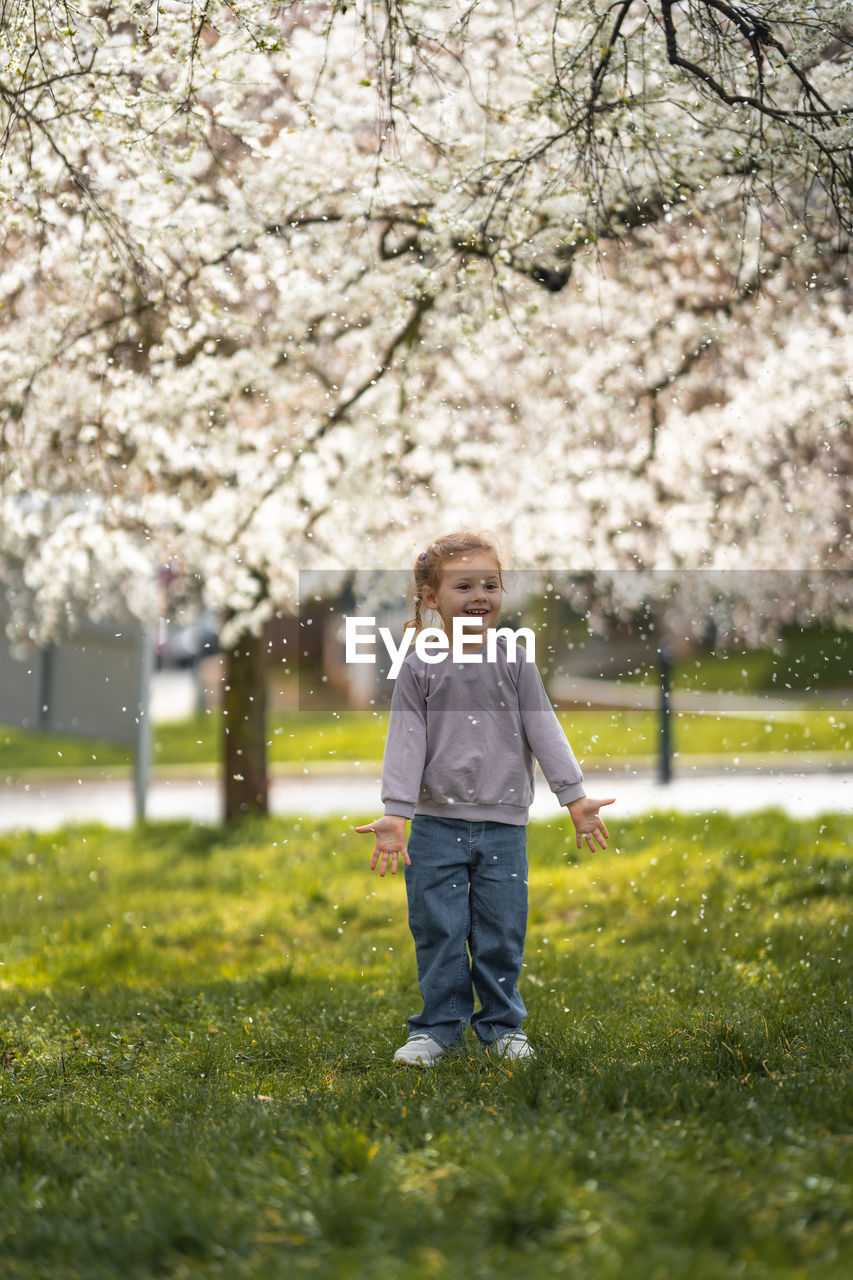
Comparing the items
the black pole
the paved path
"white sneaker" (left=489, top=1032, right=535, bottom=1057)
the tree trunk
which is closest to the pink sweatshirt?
"white sneaker" (left=489, top=1032, right=535, bottom=1057)

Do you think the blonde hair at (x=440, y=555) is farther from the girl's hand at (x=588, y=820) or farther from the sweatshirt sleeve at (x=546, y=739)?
the girl's hand at (x=588, y=820)

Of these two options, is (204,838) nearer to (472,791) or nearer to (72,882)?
(72,882)

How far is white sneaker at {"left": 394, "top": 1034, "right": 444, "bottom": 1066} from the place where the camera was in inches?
141

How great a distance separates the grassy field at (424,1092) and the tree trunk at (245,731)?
6.63 feet

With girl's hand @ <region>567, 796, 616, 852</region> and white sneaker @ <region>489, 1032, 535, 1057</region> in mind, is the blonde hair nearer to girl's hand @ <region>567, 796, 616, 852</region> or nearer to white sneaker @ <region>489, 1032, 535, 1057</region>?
girl's hand @ <region>567, 796, 616, 852</region>

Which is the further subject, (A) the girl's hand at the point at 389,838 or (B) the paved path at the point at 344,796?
(B) the paved path at the point at 344,796

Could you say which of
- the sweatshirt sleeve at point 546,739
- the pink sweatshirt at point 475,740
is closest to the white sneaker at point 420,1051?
the pink sweatshirt at point 475,740

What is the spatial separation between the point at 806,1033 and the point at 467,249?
3196mm

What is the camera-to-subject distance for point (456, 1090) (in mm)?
3158

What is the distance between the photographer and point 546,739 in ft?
12.3

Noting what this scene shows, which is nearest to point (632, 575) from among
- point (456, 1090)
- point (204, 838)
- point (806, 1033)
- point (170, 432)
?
point (170, 432)

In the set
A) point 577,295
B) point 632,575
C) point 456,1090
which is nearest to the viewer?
point 456,1090

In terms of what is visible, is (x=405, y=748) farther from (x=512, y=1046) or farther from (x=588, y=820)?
(x=512, y=1046)

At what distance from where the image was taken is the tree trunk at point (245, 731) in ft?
28.5
